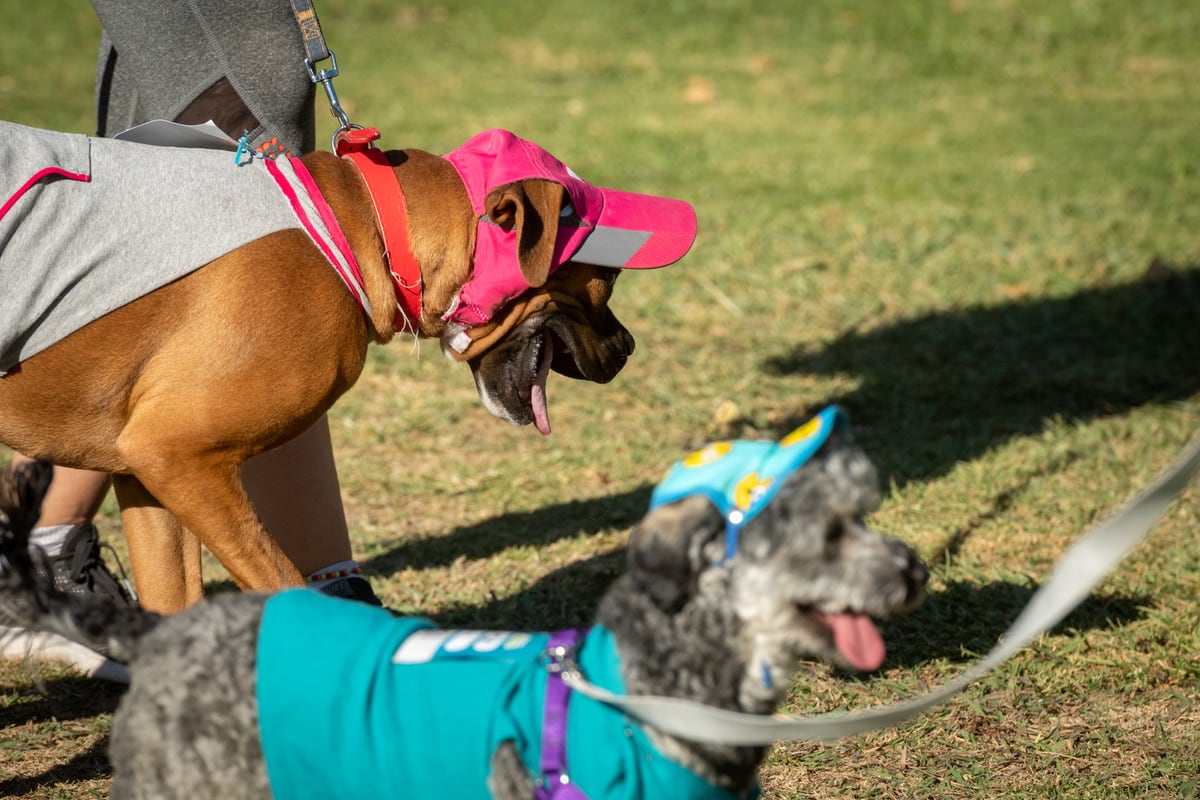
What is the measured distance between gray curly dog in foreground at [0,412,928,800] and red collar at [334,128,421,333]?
1311mm

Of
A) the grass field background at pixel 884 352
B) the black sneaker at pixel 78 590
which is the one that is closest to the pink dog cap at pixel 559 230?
the grass field background at pixel 884 352

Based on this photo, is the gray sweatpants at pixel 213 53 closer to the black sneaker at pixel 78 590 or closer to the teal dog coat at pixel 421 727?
the black sneaker at pixel 78 590

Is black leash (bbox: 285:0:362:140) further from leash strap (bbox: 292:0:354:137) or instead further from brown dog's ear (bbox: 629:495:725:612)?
brown dog's ear (bbox: 629:495:725:612)

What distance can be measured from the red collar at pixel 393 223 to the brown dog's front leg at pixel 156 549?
2.93 ft

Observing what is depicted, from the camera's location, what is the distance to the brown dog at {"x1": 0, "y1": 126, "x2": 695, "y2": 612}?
312 centimetres

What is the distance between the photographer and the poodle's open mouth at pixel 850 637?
7.57 ft

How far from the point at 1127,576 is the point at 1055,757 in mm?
1230

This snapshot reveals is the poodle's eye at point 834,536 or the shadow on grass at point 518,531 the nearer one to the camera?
the poodle's eye at point 834,536

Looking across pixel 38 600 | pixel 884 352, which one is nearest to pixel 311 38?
pixel 38 600

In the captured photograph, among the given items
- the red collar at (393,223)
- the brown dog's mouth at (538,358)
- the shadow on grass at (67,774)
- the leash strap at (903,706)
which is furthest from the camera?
the brown dog's mouth at (538,358)

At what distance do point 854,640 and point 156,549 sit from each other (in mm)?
2204

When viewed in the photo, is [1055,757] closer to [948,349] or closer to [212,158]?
[212,158]

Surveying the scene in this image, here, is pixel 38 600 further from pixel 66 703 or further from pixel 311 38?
pixel 311 38

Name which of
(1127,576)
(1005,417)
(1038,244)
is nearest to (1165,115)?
(1038,244)
